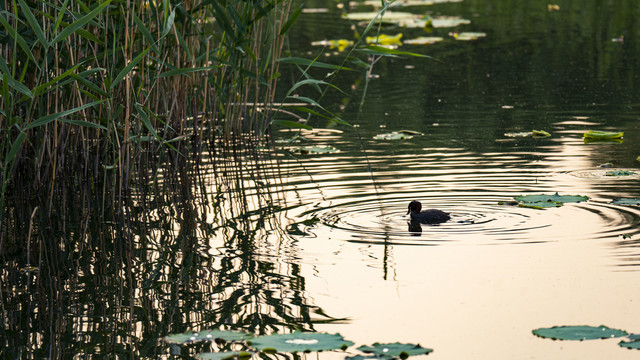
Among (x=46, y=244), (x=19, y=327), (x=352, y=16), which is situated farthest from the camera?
(x=352, y=16)

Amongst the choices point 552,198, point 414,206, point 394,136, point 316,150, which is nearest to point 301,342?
point 414,206

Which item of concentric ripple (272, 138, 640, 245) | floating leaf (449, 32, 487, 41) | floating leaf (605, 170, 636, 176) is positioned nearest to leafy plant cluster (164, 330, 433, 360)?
concentric ripple (272, 138, 640, 245)

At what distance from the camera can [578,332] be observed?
3854 millimetres

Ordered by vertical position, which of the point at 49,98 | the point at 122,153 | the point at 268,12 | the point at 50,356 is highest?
the point at 268,12

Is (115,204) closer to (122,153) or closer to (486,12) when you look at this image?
(122,153)

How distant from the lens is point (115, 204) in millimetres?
6625

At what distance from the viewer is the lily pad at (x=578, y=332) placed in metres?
3.81

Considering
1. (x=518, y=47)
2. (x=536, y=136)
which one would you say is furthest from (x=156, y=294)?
(x=518, y=47)

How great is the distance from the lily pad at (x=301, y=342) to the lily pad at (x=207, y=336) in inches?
4.9

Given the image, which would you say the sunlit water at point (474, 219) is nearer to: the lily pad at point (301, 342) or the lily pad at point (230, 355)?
the lily pad at point (301, 342)

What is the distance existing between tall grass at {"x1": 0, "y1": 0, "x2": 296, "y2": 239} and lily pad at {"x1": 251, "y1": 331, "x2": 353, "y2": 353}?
2.18 metres

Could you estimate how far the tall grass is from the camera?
19.4 ft

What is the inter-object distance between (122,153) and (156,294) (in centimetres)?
205

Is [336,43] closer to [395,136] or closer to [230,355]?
[395,136]
